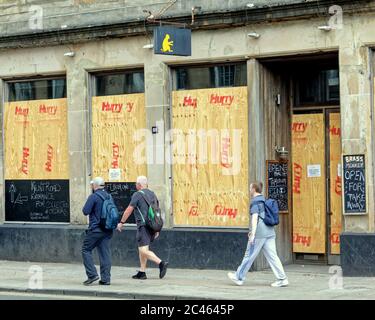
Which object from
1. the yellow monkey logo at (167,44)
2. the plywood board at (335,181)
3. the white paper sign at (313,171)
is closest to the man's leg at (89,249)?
the yellow monkey logo at (167,44)

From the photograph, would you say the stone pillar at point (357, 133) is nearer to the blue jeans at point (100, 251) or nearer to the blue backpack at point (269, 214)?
the blue backpack at point (269, 214)

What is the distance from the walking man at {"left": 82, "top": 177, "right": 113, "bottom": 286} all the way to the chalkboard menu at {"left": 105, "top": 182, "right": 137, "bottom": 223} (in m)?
3.14

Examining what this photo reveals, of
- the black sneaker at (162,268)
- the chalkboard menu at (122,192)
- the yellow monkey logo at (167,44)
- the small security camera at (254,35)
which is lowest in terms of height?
the black sneaker at (162,268)

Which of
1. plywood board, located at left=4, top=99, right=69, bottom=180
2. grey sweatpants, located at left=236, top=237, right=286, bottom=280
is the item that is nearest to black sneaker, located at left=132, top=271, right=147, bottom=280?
grey sweatpants, located at left=236, top=237, right=286, bottom=280

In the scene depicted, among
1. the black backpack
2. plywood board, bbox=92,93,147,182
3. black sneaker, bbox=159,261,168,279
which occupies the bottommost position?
black sneaker, bbox=159,261,168,279

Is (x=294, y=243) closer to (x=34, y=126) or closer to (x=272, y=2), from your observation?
(x=272, y=2)

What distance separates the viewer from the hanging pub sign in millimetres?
18359

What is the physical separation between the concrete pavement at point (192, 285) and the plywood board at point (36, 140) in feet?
8.44

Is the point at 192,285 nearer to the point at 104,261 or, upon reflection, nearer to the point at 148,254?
the point at 148,254

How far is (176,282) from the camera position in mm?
17672

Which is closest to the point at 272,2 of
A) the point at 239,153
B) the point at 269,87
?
the point at 269,87

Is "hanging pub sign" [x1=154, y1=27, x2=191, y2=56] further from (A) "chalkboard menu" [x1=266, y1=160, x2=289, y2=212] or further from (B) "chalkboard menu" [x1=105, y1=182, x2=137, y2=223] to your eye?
(B) "chalkboard menu" [x1=105, y1=182, x2=137, y2=223]

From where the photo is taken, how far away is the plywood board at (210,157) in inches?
763

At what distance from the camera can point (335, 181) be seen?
19234mm
